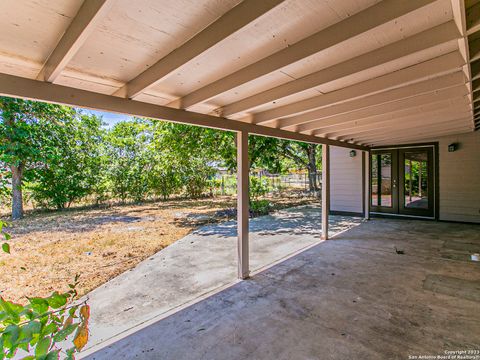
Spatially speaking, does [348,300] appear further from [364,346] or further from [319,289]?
[364,346]

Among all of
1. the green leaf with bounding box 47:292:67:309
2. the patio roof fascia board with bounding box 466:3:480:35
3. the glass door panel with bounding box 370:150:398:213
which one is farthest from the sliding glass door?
the green leaf with bounding box 47:292:67:309

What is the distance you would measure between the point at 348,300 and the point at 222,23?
313 cm

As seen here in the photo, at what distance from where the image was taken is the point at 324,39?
5.84ft

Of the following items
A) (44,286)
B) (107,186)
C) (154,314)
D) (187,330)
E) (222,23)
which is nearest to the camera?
(222,23)

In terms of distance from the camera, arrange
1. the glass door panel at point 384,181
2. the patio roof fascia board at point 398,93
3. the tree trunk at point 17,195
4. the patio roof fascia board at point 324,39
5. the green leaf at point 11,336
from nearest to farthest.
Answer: the green leaf at point 11,336 → the patio roof fascia board at point 324,39 → the patio roof fascia board at point 398,93 → the tree trunk at point 17,195 → the glass door panel at point 384,181

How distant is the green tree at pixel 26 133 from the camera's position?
7.07 meters

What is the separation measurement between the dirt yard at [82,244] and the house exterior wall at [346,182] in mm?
4040

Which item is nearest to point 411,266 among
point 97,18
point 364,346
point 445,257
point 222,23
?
point 445,257

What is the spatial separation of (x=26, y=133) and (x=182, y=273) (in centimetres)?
664

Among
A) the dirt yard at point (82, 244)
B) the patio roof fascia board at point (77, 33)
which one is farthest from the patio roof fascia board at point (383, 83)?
the dirt yard at point (82, 244)

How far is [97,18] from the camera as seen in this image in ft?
4.39

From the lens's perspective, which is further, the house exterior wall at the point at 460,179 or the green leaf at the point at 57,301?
the house exterior wall at the point at 460,179

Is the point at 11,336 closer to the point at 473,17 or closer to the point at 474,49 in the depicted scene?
the point at 473,17

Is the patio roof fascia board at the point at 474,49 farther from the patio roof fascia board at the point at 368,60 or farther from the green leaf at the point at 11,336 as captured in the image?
the green leaf at the point at 11,336
